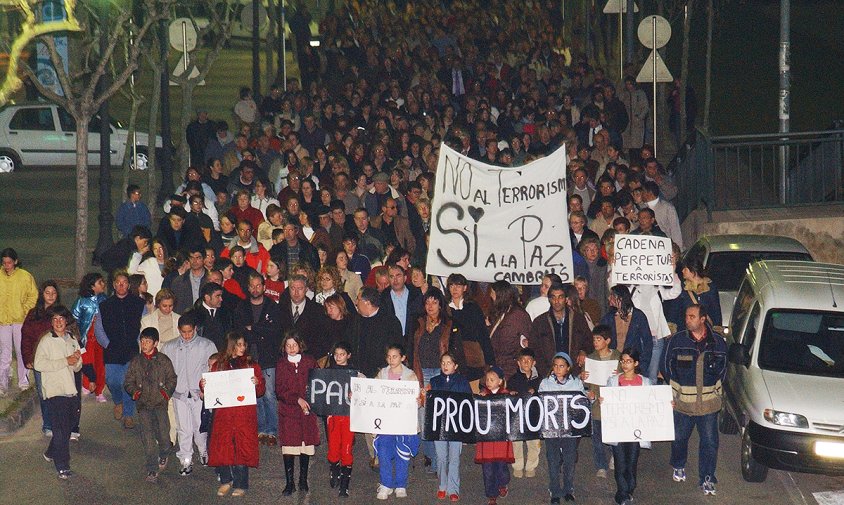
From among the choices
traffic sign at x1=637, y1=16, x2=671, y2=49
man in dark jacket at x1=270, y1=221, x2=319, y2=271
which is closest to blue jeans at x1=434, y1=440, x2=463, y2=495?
man in dark jacket at x1=270, y1=221, x2=319, y2=271

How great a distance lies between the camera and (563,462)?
11758 millimetres

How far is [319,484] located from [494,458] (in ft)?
5.51

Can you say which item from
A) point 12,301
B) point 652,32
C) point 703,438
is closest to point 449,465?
point 703,438

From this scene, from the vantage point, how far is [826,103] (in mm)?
39312

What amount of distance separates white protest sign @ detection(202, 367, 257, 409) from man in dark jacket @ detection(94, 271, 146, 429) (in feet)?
7.37

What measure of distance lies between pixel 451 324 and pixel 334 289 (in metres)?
1.59

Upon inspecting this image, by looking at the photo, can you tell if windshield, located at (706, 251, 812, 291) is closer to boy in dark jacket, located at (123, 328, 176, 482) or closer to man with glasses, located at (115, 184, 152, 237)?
boy in dark jacket, located at (123, 328, 176, 482)

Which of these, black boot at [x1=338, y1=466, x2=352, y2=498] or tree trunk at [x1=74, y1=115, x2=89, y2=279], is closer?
black boot at [x1=338, y1=466, x2=352, y2=498]

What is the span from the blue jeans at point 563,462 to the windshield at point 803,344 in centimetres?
197

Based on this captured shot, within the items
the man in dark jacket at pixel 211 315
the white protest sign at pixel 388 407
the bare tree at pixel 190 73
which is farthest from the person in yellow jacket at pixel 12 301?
the bare tree at pixel 190 73

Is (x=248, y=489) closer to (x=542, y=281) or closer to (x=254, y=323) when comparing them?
(x=254, y=323)

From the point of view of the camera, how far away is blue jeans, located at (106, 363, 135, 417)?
45.8 ft

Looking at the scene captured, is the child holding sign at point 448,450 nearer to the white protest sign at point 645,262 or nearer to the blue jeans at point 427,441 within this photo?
the blue jeans at point 427,441

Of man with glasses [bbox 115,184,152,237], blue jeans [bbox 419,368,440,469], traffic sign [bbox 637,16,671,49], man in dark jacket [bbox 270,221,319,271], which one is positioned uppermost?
traffic sign [bbox 637,16,671,49]
